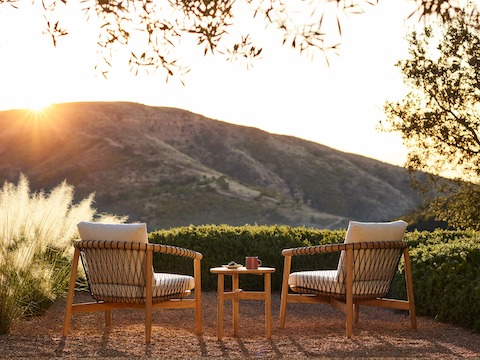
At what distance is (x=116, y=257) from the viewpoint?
5.48 m

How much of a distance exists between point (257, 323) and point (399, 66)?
7979 millimetres

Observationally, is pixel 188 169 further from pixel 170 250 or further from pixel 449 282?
pixel 170 250

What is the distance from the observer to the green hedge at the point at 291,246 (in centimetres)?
674

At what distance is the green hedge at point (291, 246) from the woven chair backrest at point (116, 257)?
2.79 meters

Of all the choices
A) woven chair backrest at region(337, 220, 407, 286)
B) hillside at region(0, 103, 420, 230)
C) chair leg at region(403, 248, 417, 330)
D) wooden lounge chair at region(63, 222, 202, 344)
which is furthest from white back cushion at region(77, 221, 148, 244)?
hillside at region(0, 103, 420, 230)

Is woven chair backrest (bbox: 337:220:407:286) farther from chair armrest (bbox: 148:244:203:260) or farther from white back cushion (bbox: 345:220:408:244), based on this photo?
chair armrest (bbox: 148:244:203:260)

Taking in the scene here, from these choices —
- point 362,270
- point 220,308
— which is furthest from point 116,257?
Result: point 362,270

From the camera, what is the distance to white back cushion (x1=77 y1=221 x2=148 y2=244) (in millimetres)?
5438

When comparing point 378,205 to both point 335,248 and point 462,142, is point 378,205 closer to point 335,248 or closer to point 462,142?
point 462,142

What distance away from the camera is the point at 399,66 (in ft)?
43.7

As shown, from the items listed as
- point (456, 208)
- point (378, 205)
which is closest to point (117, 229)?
point (456, 208)

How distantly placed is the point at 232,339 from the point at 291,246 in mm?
3841

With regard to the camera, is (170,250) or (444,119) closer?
(170,250)

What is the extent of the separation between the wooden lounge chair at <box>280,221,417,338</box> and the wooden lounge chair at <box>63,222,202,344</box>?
45.8 inches
